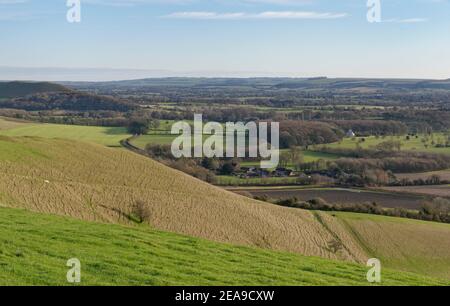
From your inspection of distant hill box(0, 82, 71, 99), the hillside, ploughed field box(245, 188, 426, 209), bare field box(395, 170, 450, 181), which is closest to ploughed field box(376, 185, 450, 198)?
ploughed field box(245, 188, 426, 209)

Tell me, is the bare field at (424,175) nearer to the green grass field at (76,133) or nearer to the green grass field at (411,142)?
the green grass field at (411,142)

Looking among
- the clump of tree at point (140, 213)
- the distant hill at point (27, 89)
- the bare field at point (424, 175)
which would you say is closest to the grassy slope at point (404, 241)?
the clump of tree at point (140, 213)

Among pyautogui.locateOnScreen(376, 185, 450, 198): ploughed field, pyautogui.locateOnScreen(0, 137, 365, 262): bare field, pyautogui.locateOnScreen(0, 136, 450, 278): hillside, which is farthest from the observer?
pyautogui.locateOnScreen(376, 185, 450, 198): ploughed field

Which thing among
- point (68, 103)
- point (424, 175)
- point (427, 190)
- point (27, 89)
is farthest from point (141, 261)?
point (27, 89)

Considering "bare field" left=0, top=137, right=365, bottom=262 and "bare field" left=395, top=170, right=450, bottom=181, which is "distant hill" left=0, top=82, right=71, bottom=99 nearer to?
"bare field" left=395, top=170, right=450, bottom=181
